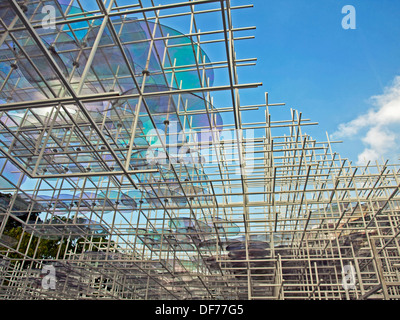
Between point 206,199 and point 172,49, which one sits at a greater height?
point 172,49

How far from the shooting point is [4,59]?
5.58m

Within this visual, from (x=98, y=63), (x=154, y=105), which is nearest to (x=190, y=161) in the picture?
(x=154, y=105)

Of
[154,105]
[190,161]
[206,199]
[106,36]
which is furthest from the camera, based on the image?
[206,199]

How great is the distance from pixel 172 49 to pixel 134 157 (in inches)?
138

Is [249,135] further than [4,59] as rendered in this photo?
Yes

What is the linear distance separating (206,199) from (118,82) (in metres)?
5.49

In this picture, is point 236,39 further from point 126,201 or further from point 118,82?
point 126,201

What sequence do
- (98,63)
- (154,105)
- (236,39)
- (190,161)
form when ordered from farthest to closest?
(190,161)
(236,39)
(154,105)
(98,63)

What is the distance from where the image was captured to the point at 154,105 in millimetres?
6062
